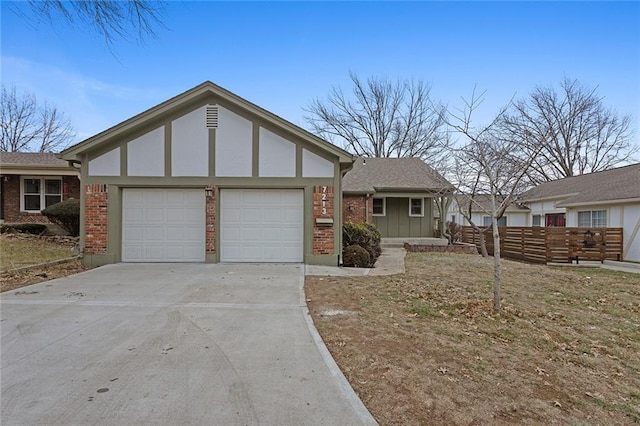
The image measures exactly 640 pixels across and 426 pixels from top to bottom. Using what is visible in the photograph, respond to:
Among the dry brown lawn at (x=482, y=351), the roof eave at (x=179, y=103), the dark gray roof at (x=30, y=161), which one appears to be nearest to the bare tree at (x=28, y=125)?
the dark gray roof at (x=30, y=161)

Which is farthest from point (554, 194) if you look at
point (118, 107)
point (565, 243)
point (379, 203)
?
point (118, 107)

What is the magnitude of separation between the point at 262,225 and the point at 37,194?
41.6 ft

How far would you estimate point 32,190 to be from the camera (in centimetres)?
1666

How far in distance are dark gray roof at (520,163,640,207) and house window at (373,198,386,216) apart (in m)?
7.16

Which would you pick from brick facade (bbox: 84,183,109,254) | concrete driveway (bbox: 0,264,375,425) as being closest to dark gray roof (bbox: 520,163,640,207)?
concrete driveway (bbox: 0,264,375,425)

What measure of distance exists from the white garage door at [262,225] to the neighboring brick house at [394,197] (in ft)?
24.3

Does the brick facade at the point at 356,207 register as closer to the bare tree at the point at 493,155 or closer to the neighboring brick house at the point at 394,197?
the neighboring brick house at the point at 394,197

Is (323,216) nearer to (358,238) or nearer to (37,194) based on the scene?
(358,238)

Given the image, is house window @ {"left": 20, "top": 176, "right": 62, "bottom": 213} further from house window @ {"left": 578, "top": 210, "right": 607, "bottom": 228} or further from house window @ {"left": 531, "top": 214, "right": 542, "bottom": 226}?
house window @ {"left": 531, "top": 214, "right": 542, "bottom": 226}

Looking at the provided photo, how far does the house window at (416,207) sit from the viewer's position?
19.5 m

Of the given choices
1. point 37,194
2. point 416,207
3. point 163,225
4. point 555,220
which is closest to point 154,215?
point 163,225

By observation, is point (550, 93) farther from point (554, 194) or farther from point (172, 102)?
point (172, 102)

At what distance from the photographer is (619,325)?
564 cm

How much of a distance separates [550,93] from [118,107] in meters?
32.0
